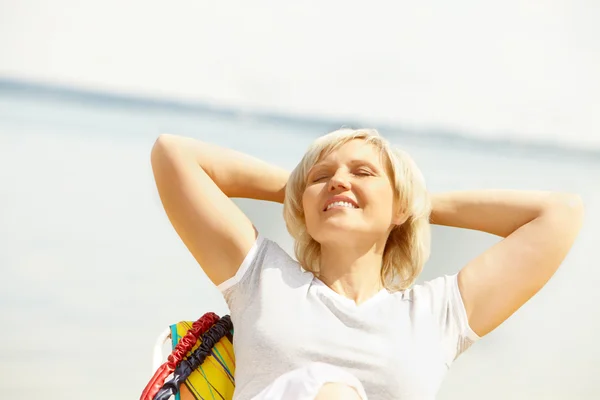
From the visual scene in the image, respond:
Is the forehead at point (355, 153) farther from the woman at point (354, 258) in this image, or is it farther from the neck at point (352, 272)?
the neck at point (352, 272)

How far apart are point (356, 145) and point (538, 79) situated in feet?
3.31

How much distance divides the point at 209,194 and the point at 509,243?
2.15ft

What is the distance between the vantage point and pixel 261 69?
2.02 meters

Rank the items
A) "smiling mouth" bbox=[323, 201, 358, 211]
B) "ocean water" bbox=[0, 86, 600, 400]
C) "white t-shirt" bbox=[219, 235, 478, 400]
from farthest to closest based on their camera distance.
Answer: "ocean water" bbox=[0, 86, 600, 400], "smiling mouth" bbox=[323, 201, 358, 211], "white t-shirt" bbox=[219, 235, 478, 400]

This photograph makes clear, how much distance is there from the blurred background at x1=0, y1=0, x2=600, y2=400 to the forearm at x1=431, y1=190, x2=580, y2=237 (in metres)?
0.53

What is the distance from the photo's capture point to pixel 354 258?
136 centimetres

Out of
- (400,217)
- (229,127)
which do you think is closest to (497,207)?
(400,217)

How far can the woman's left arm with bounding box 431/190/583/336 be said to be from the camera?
1.31 m

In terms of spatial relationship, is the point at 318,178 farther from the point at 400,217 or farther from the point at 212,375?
the point at 212,375

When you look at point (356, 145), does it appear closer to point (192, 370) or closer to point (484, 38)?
point (192, 370)

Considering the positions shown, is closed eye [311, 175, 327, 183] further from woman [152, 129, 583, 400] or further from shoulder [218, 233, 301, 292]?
shoulder [218, 233, 301, 292]

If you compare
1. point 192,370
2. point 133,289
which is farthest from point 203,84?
point 192,370

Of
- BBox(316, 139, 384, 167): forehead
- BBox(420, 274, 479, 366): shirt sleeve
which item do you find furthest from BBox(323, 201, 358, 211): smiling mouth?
BBox(420, 274, 479, 366): shirt sleeve

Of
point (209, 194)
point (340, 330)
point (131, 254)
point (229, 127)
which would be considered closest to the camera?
point (340, 330)
